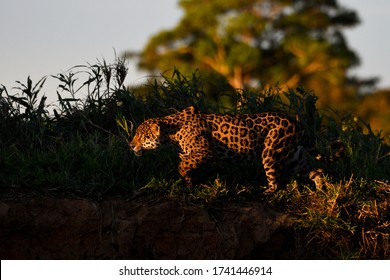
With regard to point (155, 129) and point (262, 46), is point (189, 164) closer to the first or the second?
point (155, 129)

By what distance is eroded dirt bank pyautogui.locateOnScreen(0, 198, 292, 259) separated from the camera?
26.4 ft

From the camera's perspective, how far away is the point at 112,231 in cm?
804

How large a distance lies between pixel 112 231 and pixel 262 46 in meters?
30.0

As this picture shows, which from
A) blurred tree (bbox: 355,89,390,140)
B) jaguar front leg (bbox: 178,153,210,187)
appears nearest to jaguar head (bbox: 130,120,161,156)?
jaguar front leg (bbox: 178,153,210,187)

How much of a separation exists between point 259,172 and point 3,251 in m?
2.98

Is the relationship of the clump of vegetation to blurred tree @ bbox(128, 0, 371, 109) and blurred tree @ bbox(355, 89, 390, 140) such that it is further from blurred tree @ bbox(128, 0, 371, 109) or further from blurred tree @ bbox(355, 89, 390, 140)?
A: blurred tree @ bbox(128, 0, 371, 109)

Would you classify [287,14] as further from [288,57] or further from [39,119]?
[39,119]

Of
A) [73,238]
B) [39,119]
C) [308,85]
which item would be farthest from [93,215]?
[308,85]

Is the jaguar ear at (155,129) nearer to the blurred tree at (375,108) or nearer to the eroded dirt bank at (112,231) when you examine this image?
the eroded dirt bank at (112,231)

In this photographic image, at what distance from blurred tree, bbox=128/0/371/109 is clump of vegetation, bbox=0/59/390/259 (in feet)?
79.7

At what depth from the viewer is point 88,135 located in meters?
10.5

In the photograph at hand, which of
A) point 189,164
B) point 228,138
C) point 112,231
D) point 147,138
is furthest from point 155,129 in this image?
point 112,231

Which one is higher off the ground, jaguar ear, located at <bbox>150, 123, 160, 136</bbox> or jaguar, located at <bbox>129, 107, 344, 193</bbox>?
jaguar ear, located at <bbox>150, 123, 160, 136</bbox>

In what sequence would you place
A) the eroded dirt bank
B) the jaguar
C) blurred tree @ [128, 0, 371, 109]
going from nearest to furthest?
the eroded dirt bank
the jaguar
blurred tree @ [128, 0, 371, 109]
